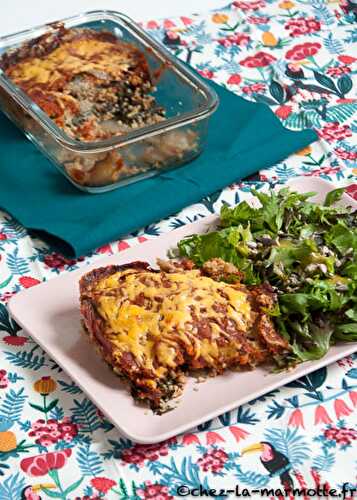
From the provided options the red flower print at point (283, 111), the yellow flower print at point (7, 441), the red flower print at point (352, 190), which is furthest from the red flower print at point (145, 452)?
the red flower print at point (283, 111)

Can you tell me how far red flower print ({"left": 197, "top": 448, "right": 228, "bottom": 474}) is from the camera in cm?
204

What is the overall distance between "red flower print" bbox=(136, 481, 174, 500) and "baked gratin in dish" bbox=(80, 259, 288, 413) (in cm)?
16

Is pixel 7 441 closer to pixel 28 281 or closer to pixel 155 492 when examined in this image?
pixel 155 492

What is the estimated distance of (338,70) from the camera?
3479 mm

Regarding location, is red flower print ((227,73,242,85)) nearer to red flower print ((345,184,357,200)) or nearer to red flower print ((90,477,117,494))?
red flower print ((345,184,357,200))

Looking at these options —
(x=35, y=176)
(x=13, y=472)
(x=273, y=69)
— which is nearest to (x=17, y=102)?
(x=35, y=176)

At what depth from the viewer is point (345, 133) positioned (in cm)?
319

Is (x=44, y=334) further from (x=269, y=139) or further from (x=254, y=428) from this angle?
(x=269, y=139)

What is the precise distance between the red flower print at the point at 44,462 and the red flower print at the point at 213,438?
29cm

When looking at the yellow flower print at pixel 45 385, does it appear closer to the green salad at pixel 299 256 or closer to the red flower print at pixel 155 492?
the red flower print at pixel 155 492

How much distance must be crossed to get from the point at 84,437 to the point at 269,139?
1307 millimetres

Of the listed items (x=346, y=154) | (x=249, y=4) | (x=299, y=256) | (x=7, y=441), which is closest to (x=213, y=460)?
(x=7, y=441)

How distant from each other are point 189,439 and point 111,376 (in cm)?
22

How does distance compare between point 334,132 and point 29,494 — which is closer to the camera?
point 29,494
